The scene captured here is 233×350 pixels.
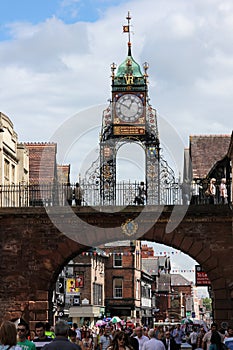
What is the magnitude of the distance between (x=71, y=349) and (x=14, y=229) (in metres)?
23.5

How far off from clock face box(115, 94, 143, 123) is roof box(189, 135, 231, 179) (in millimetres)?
3063

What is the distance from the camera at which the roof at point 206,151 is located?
40.4 meters

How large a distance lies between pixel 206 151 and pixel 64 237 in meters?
11.6

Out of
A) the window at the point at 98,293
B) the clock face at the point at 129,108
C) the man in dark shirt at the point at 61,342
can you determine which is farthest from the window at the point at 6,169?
the window at the point at 98,293

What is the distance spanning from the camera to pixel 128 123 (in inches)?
1651

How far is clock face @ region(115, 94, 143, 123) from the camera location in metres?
42.2

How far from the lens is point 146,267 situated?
10294 cm

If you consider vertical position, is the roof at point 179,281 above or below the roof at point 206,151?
below

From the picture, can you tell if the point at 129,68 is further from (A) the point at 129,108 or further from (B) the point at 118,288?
(B) the point at 118,288

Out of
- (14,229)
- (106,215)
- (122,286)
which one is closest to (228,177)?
(106,215)

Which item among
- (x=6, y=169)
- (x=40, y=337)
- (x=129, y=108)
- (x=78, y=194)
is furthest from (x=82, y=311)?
(x=40, y=337)

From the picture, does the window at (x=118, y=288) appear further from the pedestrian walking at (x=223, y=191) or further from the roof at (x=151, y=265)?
the pedestrian walking at (x=223, y=191)

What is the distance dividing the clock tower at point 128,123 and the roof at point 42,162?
13.6 feet

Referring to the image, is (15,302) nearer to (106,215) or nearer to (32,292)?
(32,292)
